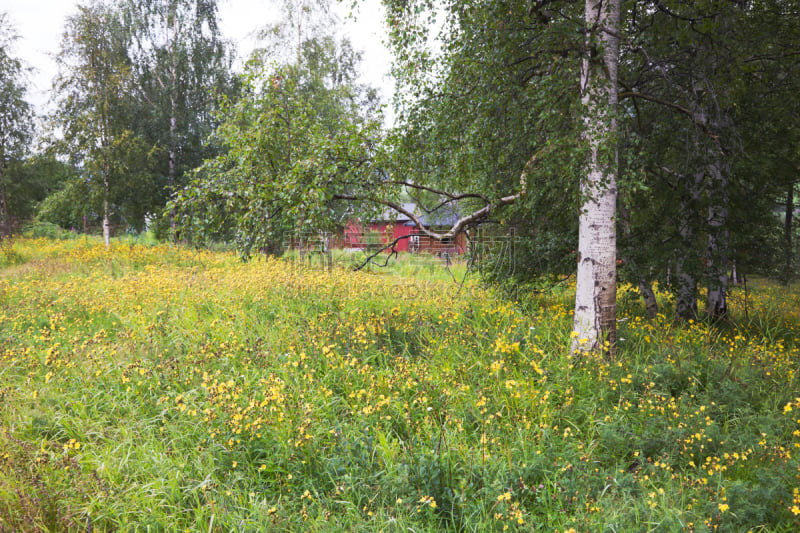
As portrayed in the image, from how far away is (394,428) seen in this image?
354cm

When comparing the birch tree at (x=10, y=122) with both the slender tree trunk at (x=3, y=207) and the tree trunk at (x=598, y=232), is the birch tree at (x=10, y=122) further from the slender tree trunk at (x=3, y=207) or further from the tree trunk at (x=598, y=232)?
the tree trunk at (x=598, y=232)

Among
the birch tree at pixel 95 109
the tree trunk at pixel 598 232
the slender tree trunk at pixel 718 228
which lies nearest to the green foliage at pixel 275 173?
the tree trunk at pixel 598 232

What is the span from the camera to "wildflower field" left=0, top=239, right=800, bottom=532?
8.55 feet

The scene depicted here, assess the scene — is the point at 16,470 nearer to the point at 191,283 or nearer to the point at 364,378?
the point at 364,378

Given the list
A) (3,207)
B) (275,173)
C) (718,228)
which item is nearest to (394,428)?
(275,173)

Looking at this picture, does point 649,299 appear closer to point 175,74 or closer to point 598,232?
point 598,232

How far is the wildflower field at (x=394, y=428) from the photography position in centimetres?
261

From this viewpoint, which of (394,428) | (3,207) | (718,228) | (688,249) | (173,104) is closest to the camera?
(394,428)

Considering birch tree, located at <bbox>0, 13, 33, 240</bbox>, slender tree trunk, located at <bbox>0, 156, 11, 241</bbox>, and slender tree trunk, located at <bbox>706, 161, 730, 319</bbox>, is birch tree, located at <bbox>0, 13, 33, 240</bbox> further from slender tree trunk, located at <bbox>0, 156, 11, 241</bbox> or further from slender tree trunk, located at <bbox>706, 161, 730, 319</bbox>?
slender tree trunk, located at <bbox>706, 161, 730, 319</bbox>

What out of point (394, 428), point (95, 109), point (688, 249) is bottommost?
point (394, 428)

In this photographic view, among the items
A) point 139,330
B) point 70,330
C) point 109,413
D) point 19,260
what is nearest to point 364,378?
point 109,413

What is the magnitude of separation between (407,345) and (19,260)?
1517cm

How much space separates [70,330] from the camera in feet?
18.7

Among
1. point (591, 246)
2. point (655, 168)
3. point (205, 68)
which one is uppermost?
point (205, 68)
